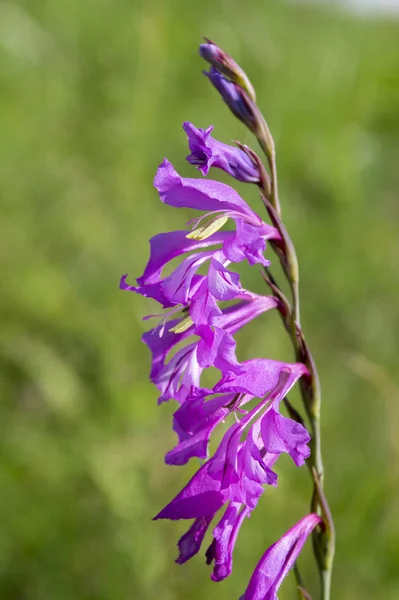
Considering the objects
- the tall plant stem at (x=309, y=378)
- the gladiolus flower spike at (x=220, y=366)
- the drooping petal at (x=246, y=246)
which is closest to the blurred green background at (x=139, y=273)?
the tall plant stem at (x=309, y=378)

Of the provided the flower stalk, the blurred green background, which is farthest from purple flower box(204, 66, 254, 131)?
the blurred green background

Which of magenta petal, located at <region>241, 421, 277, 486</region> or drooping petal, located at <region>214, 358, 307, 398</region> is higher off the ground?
drooping petal, located at <region>214, 358, 307, 398</region>

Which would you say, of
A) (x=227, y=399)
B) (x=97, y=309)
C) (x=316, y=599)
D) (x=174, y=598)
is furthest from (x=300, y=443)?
(x=97, y=309)

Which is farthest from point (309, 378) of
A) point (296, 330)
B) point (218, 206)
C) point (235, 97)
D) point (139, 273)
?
point (139, 273)

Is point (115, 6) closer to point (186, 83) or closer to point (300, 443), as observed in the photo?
point (186, 83)

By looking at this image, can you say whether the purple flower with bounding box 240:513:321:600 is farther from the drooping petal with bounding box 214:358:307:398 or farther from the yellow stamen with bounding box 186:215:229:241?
the yellow stamen with bounding box 186:215:229:241

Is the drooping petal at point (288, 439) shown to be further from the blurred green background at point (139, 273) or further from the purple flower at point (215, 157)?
the blurred green background at point (139, 273)

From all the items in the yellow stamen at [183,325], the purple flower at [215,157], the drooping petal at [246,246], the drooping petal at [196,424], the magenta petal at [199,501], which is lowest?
the magenta petal at [199,501]
